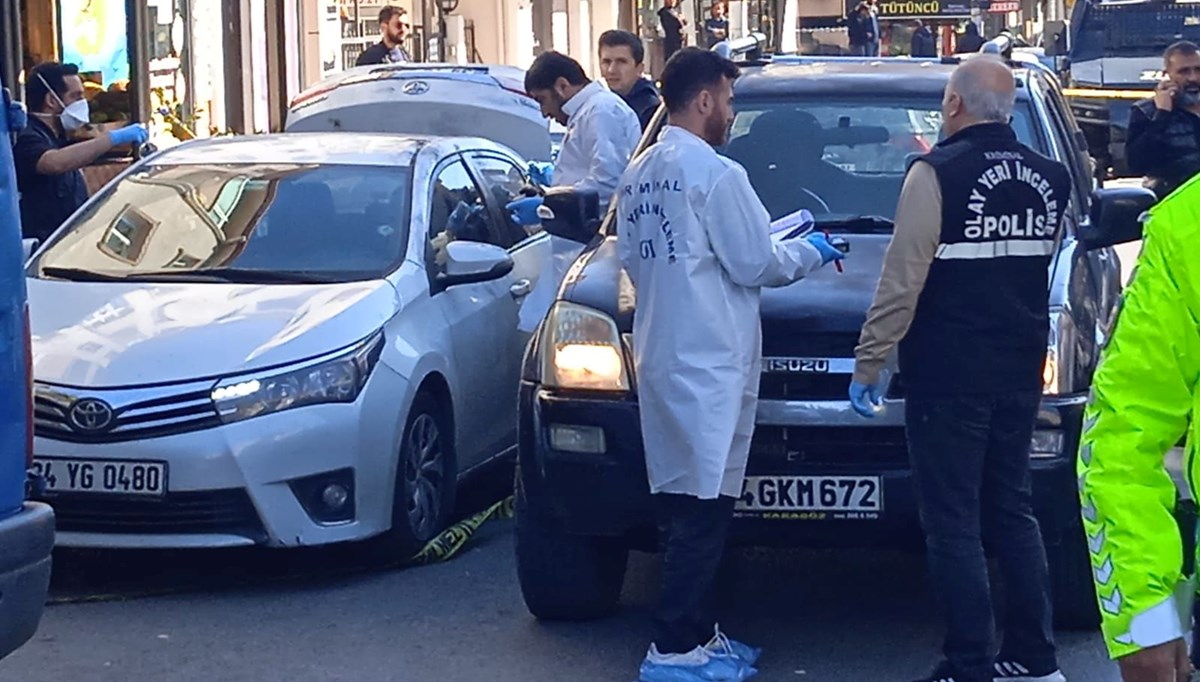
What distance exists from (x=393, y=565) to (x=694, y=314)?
2.27 metres

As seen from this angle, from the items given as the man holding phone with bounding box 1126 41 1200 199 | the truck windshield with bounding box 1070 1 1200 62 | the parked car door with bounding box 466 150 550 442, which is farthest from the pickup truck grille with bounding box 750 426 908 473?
the truck windshield with bounding box 1070 1 1200 62

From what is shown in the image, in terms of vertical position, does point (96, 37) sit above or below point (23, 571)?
above

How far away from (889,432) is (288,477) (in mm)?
2088

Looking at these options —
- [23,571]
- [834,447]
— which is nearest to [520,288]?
[834,447]

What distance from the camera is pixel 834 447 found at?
5887 mm

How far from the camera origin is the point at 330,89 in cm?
1378

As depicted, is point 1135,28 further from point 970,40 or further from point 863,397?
point 863,397

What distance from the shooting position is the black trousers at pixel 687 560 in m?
5.73

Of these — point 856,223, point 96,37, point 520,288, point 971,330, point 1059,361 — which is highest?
point 96,37

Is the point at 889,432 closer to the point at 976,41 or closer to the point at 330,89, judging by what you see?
the point at 330,89

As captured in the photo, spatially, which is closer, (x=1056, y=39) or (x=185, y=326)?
(x=185, y=326)

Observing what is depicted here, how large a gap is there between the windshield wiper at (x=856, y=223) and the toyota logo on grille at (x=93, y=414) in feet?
7.81

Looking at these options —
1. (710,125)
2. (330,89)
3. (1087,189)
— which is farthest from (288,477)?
(330,89)

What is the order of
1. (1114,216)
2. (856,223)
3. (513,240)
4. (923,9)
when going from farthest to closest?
(923,9), (513,240), (856,223), (1114,216)
